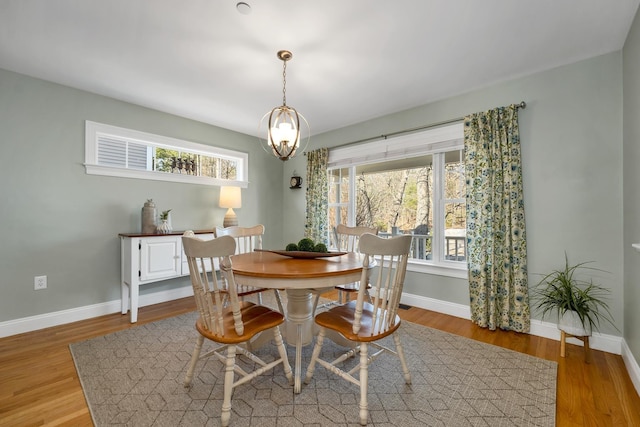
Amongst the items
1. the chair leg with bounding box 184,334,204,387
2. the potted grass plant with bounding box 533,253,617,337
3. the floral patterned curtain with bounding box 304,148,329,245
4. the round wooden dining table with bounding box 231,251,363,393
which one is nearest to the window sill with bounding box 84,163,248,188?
the floral patterned curtain with bounding box 304,148,329,245

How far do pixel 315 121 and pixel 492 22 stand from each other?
7.98 feet

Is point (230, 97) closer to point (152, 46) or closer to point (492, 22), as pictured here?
point (152, 46)

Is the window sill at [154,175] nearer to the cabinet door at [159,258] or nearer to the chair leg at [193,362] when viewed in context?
the cabinet door at [159,258]

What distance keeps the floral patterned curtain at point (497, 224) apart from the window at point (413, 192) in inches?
11.5

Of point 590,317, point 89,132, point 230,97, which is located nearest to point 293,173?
point 230,97

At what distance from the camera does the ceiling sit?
1.82 m

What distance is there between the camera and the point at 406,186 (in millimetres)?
3805

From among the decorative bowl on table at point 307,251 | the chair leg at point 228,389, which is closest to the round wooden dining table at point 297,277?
the decorative bowl on table at point 307,251

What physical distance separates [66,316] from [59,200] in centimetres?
117

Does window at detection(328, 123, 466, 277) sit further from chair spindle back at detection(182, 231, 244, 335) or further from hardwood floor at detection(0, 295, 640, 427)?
chair spindle back at detection(182, 231, 244, 335)

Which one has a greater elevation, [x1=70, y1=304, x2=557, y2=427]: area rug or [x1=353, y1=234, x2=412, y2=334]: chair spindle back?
[x1=353, y1=234, x2=412, y2=334]: chair spindle back

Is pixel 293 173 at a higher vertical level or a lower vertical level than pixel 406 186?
higher

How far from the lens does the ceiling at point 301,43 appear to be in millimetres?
1821

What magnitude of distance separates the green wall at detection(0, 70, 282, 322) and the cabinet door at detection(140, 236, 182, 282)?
514mm
